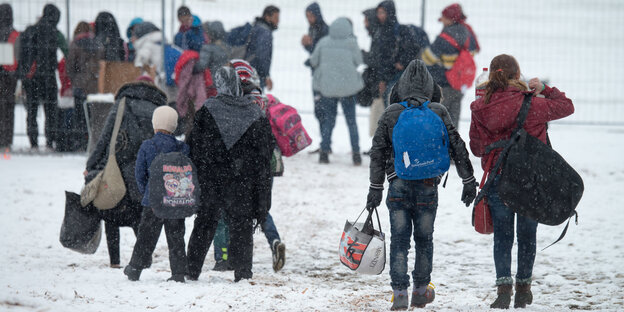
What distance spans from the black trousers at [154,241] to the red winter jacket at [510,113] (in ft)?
7.78

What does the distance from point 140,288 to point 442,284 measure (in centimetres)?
236

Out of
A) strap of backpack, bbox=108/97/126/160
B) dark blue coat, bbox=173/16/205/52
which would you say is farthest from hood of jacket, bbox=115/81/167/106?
dark blue coat, bbox=173/16/205/52

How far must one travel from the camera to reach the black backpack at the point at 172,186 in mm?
5676

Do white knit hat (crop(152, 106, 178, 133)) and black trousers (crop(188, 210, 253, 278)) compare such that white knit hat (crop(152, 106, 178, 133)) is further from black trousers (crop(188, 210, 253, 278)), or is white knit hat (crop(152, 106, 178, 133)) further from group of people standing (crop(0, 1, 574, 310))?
black trousers (crop(188, 210, 253, 278))

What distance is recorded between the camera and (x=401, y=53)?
999cm

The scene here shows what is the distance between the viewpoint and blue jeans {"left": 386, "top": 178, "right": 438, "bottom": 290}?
4.93 meters

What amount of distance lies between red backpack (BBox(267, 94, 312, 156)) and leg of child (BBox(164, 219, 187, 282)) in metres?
1.08

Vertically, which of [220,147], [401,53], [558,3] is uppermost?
[558,3]

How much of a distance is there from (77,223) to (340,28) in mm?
5052

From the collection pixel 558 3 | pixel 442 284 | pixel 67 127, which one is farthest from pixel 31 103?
pixel 558 3

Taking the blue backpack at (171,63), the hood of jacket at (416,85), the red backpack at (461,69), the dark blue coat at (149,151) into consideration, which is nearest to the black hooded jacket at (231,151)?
the dark blue coat at (149,151)

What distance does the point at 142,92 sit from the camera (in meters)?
6.50

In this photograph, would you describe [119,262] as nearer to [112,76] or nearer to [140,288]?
[140,288]

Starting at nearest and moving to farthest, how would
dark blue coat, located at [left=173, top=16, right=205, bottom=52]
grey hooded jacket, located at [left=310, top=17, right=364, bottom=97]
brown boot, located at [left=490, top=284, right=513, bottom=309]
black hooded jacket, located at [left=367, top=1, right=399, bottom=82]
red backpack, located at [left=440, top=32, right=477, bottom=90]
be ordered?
brown boot, located at [left=490, top=284, right=513, bottom=309]
red backpack, located at [left=440, top=32, right=477, bottom=90]
black hooded jacket, located at [left=367, top=1, right=399, bottom=82]
dark blue coat, located at [left=173, top=16, right=205, bottom=52]
grey hooded jacket, located at [left=310, top=17, right=364, bottom=97]
